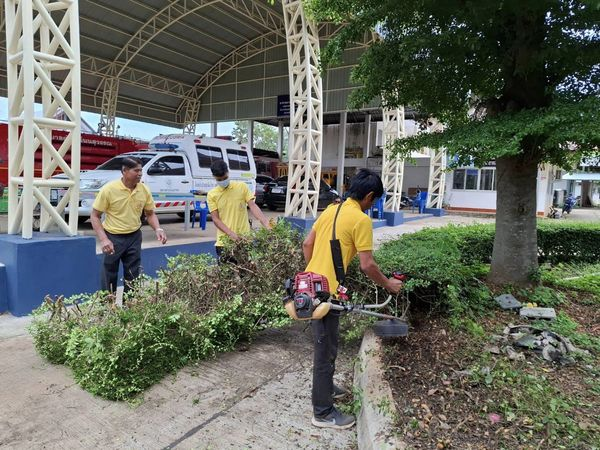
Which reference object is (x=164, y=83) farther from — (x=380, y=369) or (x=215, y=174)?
(x=380, y=369)

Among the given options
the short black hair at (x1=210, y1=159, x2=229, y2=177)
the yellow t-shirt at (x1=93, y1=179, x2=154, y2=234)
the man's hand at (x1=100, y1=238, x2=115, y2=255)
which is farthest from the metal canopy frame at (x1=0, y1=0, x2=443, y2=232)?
the short black hair at (x1=210, y1=159, x2=229, y2=177)

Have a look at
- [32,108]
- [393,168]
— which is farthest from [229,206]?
[393,168]

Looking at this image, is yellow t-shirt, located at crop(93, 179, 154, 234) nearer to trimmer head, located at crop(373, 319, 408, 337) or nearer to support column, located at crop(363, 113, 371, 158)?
trimmer head, located at crop(373, 319, 408, 337)

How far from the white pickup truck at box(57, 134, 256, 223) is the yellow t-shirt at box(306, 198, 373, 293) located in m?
8.22

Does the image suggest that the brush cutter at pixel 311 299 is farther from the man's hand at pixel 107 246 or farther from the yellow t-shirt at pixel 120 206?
the yellow t-shirt at pixel 120 206

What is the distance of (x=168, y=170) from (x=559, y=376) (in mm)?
10694

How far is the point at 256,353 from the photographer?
3908mm

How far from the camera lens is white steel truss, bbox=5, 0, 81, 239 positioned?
15.1ft

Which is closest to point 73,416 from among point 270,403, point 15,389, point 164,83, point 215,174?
point 15,389

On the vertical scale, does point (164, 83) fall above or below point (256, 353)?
above

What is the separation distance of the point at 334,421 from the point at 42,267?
12.1ft

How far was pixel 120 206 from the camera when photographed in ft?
15.0

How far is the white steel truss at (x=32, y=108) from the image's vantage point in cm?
461

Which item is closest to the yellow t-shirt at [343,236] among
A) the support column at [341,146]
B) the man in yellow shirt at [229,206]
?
the man in yellow shirt at [229,206]
